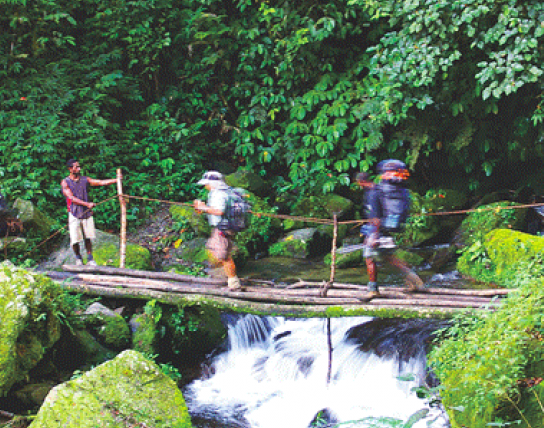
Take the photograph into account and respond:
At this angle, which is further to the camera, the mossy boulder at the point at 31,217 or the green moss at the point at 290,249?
the green moss at the point at 290,249

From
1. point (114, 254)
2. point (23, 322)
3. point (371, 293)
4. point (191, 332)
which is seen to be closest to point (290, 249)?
point (114, 254)

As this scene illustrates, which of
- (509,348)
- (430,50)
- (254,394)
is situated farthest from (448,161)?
(509,348)

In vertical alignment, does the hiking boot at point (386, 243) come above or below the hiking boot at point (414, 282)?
above

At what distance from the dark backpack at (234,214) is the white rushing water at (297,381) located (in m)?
2.35

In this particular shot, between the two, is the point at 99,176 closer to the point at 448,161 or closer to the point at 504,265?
the point at 448,161

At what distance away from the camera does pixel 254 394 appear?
754 centimetres

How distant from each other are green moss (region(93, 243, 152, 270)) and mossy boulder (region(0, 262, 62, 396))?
121 inches

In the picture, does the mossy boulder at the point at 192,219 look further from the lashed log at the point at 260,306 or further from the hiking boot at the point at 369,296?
the hiking boot at the point at 369,296

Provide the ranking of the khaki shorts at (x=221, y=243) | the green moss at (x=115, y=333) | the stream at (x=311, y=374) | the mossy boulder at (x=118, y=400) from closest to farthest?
the mossy boulder at (x=118, y=400)
the khaki shorts at (x=221, y=243)
the stream at (x=311, y=374)
the green moss at (x=115, y=333)

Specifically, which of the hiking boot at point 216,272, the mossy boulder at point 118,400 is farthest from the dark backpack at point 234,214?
the hiking boot at point 216,272

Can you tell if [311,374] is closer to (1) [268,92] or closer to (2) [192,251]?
(2) [192,251]

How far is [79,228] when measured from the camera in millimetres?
8609

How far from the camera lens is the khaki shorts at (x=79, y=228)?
8.54 meters

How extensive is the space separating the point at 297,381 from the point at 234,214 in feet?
8.53
